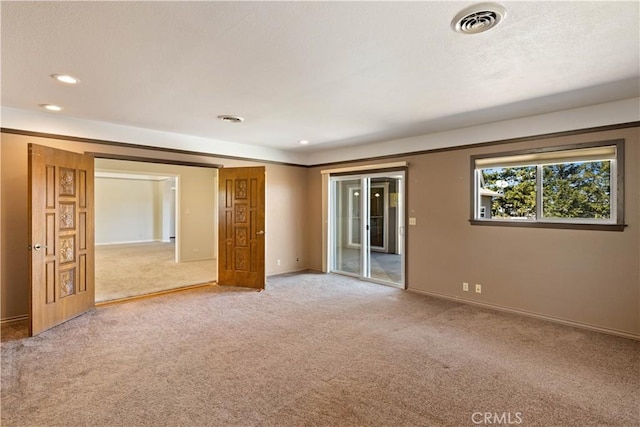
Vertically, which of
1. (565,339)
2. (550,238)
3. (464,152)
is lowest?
(565,339)

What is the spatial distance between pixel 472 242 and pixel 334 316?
2213mm

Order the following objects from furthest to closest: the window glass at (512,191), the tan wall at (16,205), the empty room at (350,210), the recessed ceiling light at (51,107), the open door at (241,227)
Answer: the open door at (241,227) → the window glass at (512,191) → the tan wall at (16,205) → the recessed ceiling light at (51,107) → the empty room at (350,210)

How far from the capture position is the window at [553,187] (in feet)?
11.7

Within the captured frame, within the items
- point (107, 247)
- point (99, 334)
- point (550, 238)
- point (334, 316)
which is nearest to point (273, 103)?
point (334, 316)

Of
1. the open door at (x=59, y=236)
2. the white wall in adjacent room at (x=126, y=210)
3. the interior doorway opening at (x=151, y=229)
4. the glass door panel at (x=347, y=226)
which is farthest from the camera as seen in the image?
the white wall in adjacent room at (x=126, y=210)

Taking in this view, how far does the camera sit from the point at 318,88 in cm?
311

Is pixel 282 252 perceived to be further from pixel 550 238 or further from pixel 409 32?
pixel 409 32

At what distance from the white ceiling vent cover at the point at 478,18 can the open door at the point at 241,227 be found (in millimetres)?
3944

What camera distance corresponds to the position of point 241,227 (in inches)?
221

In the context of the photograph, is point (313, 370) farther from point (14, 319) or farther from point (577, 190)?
point (14, 319)

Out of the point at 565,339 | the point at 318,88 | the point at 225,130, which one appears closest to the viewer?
the point at 318,88

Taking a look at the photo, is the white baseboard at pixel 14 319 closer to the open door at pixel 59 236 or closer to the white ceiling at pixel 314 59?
the open door at pixel 59 236

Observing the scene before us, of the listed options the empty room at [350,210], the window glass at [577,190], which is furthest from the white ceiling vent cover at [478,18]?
the window glass at [577,190]

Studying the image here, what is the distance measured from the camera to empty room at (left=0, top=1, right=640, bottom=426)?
6.93ft
